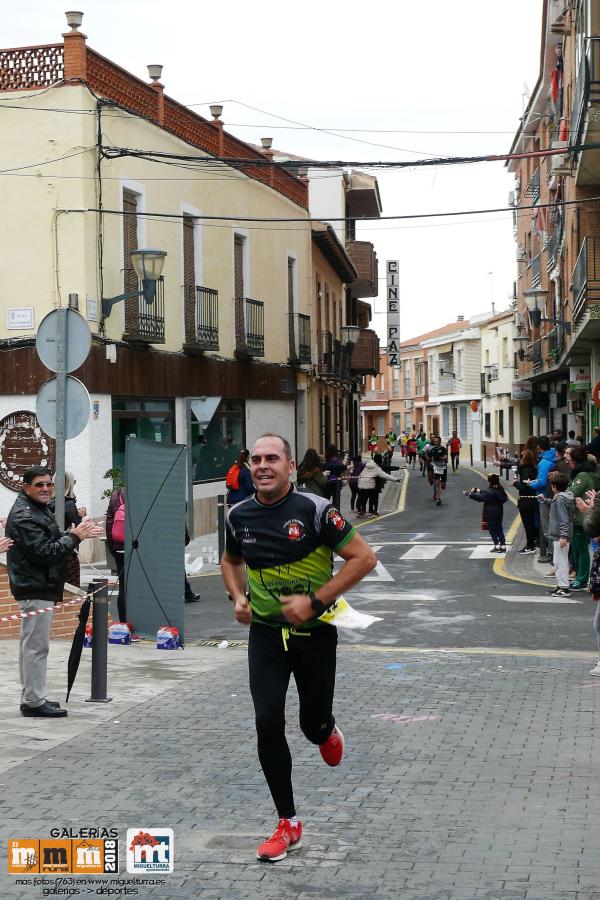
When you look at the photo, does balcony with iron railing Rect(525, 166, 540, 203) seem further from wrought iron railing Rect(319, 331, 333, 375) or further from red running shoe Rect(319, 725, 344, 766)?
red running shoe Rect(319, 725, 344, 766)

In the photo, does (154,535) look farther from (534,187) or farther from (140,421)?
(534,187)

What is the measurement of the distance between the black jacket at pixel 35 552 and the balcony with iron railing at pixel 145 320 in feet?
42.5

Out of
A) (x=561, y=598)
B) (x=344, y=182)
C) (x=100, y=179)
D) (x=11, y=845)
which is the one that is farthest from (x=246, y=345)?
(x=11, y=845)

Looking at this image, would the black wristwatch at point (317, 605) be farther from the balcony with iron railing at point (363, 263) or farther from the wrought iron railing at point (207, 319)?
the balcony with iron railing at point (363, 263)

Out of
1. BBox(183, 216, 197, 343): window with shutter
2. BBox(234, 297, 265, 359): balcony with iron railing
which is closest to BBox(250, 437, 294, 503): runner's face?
BBox(183, 216, 197, 343): window with shutter

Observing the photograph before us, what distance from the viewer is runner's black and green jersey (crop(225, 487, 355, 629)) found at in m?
5.27

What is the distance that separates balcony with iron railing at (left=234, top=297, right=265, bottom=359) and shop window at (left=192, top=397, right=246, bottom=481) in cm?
120

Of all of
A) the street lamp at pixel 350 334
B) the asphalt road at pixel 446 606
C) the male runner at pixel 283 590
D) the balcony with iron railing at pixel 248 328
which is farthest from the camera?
the street lamp at pixel 350 334

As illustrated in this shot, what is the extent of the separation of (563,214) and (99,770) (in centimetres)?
2965

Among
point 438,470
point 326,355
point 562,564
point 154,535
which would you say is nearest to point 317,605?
point 154,535

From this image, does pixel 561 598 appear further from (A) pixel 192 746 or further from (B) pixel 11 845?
(B) pixel 11 845

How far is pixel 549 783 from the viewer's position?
639cm

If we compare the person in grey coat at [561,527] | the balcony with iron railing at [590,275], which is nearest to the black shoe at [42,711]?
the person in grey coat at [561,527]

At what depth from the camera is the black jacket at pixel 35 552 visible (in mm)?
7898
